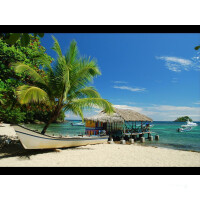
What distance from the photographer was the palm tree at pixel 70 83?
3764mm

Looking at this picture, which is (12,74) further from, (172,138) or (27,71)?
(172,138)

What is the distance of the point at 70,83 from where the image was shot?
3916 millimetres

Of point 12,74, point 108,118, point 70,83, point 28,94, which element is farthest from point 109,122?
point 28,94

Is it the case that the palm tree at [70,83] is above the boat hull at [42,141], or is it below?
above

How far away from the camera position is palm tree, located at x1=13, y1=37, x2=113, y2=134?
12.3 ft

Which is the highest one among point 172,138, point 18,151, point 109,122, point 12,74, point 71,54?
point 71,54

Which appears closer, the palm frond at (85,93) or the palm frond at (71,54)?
the palm frond at (71,54)

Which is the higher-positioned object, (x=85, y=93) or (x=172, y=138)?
(x=85, y=93)

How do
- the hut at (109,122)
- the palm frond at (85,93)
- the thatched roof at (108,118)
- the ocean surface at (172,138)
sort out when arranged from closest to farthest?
the palm frond at (85,93), the thatched roof at (108,118), the hut at (109,122), the ocean surface at (172,138)

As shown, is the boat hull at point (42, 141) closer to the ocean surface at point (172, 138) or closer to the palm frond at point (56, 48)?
the palm frond at point (56, 48)

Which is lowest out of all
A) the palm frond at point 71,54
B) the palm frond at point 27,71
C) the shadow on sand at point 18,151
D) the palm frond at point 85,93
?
the shadow on sand at point 18,151

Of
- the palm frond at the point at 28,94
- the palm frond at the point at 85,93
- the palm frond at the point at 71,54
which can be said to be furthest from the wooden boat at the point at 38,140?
the palm frond at the point at 71,54
